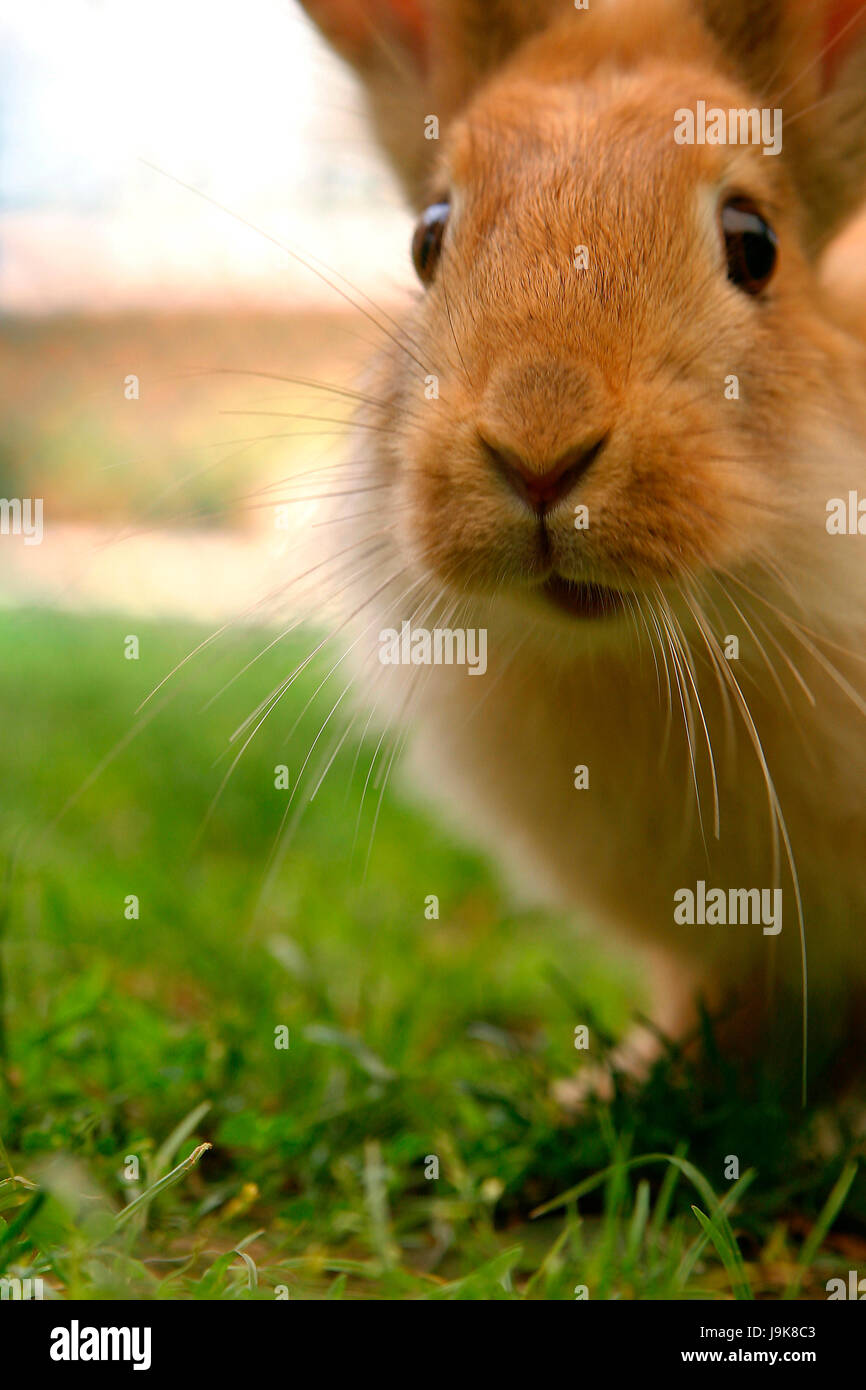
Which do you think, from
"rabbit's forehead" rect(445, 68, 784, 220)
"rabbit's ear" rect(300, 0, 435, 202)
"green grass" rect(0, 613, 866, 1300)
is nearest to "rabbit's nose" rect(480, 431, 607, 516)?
"rabbit's forehead" rect(445, 68, 784, 220)

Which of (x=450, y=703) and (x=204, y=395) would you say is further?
(x=204, y=395)

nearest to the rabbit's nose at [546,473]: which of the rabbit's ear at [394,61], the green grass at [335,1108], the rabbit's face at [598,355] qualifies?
the rabbit's face at [598,355]

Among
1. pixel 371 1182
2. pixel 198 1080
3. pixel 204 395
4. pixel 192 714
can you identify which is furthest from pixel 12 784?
pixel 371 1182

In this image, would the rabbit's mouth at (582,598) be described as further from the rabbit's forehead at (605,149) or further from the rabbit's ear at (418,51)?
the rabbit's ear at (418,51)

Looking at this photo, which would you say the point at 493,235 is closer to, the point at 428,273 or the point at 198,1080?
the point at 428,273

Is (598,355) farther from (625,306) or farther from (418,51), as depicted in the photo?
(418,51)

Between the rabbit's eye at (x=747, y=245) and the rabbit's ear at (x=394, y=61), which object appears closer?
the rabbit's eye at (x=747, y=245)
